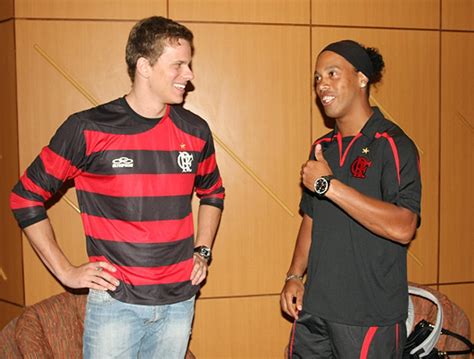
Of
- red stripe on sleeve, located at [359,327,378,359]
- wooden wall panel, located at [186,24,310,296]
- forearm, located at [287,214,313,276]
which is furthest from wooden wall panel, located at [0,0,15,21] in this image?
red stripe on sleeve, located at [359,327,378,359]

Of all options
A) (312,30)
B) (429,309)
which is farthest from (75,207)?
(429,309)

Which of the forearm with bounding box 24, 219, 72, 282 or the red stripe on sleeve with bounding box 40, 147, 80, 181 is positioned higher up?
the red stripe on sleeve with bounding box 40, 147, 80, 181

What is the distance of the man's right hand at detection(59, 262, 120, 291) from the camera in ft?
6.81

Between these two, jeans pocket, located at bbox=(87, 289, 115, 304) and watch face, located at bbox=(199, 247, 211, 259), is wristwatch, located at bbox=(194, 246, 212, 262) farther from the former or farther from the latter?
jeans pocket, located at bbox=(87, 289, 115, 304)

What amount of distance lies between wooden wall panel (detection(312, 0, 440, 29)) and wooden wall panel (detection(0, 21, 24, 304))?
1920mm

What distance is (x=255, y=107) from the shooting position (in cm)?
325

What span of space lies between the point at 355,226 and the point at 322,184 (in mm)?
262

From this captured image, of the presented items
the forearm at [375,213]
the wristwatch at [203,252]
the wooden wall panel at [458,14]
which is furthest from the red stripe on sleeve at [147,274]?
the wooden wall panel at [458,14]

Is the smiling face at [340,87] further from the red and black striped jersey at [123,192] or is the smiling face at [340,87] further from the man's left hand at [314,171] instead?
the red and black striped jersey at [123,192]

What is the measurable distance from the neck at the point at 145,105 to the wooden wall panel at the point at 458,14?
2345mm

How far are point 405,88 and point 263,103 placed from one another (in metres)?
1.02

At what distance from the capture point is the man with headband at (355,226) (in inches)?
81.4

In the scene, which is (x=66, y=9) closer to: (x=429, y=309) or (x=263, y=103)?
(x=263, y=103)

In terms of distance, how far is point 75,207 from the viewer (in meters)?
3.07
